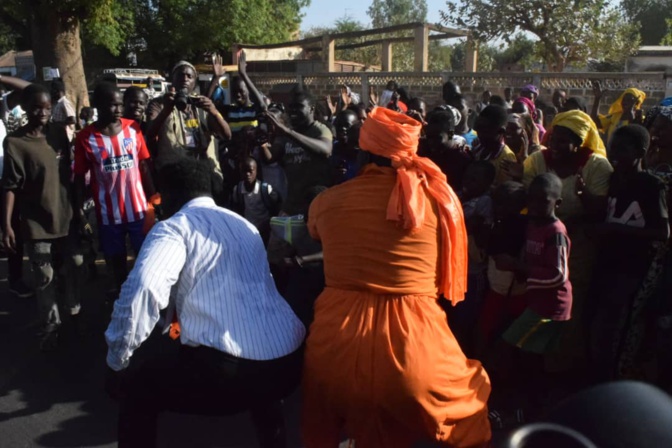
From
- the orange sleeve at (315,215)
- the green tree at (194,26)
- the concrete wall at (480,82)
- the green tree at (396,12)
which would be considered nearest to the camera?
the orange sleeve at (315,215)

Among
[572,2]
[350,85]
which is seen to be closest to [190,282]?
[350,85]

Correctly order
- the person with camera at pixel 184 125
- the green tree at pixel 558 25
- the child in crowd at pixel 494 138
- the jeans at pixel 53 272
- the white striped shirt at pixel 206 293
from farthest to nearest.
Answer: the green tree at pixel 558 25, the person with camera at pixel 184 125, the jeans at pixel 53 272, the child in crowd at pixel 494 138, the white striped shirt at pixel 206 293

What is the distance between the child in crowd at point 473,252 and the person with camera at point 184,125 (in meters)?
2.14

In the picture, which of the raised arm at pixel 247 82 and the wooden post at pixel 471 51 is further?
the wooden post at pixel 471 51

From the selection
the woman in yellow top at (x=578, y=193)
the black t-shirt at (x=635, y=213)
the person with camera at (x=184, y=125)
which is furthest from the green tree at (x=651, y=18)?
the black t-shirt at (x=635, y=213)

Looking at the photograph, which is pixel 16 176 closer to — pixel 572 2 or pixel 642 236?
pixel 642 236

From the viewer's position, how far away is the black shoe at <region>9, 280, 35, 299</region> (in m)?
5.95

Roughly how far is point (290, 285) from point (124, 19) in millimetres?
25029

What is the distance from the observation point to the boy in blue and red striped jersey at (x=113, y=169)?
4750 mm

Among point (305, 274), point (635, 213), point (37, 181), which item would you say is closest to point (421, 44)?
point (37, 181)

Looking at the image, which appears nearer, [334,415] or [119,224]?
[334,415]

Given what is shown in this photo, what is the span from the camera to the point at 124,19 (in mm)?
26516

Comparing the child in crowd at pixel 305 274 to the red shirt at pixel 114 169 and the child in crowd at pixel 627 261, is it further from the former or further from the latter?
the child in crowd at pixel 627 261

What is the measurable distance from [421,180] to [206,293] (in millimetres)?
968
